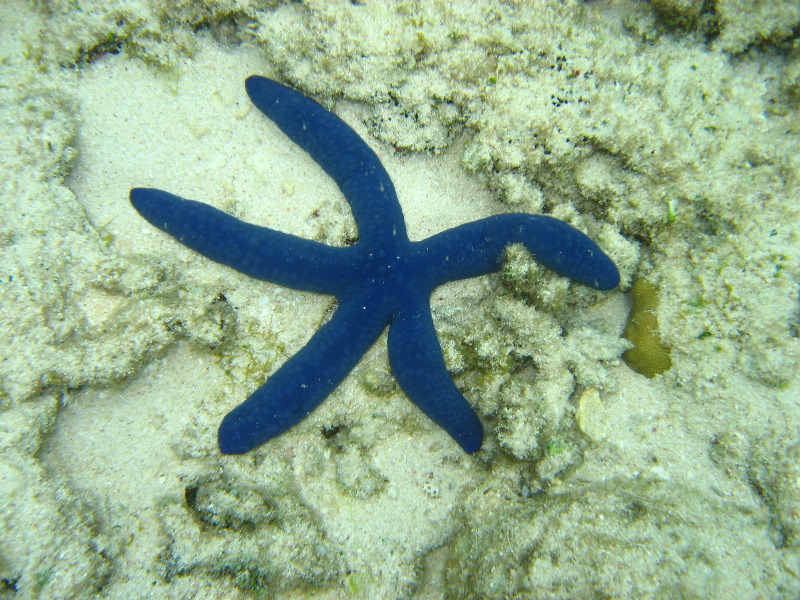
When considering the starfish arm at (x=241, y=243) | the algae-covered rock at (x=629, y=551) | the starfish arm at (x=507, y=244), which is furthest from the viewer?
the starfish arm at (x=241, y=243)

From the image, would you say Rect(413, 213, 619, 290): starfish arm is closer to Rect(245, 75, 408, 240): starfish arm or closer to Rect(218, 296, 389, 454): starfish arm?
Rect(245, 75, 408, 240): starfish arm

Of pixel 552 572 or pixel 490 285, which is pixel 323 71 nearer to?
pixel 490 285

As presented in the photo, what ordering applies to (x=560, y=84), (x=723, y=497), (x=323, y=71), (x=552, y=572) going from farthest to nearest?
(x=323, y=71) → (x=560, y=84) → (x=723, y=497) → (x=552, y=572)

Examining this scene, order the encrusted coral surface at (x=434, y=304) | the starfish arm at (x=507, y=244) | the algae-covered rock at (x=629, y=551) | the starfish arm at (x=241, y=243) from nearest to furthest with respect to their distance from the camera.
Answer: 1. the algae-covered rock at (x=629, y=551)
2. the encrusted coral surface at (x=434, y=304)
3. the starfish arm at (x=507, y=244)
4. the starfish arm at (x=241, y=243)

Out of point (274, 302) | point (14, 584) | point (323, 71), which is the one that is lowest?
point (14, 584)

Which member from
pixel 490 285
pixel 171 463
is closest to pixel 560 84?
pixel 490 285

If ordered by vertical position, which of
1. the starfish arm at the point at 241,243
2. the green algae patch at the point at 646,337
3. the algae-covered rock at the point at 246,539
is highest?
the green algae patch at the point at 646,337

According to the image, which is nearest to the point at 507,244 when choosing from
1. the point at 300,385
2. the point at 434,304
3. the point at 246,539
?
the point at 434,304

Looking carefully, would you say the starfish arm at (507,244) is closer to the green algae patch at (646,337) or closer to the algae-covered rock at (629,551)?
the green algae patch at (646,337)

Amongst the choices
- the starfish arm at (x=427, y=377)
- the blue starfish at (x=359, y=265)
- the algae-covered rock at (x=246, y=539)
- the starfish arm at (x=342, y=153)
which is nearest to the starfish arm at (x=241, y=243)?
the blue starfish at (x=359, y=265)
